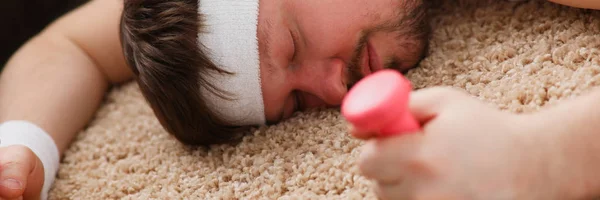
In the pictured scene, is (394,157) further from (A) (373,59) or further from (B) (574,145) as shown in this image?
(A) (373,59)

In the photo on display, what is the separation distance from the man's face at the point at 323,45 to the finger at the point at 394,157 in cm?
40

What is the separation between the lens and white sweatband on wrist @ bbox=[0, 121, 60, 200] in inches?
42.4

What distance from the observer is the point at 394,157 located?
0.57 metres

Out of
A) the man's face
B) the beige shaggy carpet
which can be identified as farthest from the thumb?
the man's face

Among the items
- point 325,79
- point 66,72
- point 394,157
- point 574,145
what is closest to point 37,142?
point 66,72

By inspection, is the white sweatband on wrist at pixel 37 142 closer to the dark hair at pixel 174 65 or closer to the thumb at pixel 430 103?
the dark hair at pixel 174 65

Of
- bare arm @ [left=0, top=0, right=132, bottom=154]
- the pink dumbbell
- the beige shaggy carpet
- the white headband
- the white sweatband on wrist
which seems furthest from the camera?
bare arm @ [left=0, top=0, right=132, bottom=154]

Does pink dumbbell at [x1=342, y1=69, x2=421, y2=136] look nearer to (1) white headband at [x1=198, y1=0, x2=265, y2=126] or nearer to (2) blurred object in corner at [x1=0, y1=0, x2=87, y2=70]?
(1) white headband at [x1=198, y1=0, x2=265, y2=126]

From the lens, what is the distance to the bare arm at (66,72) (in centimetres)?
122

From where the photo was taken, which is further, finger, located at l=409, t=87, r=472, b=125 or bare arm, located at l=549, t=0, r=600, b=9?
bare arm, located at l=549, t=0, r=600, b=9

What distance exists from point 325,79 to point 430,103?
395mm

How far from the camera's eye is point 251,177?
0.92 metres

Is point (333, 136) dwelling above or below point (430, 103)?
below

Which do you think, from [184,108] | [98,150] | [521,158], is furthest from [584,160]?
[98,150]
